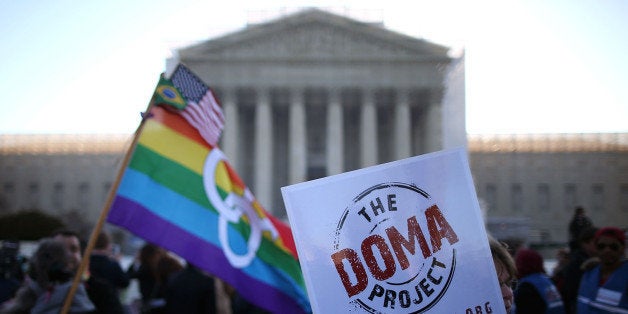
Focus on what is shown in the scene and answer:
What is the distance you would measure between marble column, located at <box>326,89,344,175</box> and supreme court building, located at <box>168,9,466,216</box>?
0.23ft

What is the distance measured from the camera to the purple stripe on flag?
16.1 feet

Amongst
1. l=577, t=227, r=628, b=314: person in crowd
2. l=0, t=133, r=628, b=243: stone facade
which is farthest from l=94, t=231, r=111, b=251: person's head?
l=0, t=133, r=628, b=243: stone facade

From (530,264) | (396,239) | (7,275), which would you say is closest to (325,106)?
(530,264)

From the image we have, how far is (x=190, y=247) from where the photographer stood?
5.30 m

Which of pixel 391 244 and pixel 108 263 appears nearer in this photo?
pixel 391 244

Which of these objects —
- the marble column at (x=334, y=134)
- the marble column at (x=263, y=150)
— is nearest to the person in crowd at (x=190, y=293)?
the marble column at (x=263, y=150)

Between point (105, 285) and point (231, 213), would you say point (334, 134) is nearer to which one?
point (231, 213)

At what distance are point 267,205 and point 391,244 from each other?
154 ft

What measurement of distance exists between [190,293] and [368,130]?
44815 millimetres

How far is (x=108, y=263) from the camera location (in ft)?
22.7

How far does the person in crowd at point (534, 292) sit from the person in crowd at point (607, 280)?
235mm

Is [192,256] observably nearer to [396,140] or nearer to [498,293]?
[498,293]

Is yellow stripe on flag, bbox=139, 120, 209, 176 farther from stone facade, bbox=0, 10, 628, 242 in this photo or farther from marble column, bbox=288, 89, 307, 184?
marble column, bbox=288, 89, 307, 184

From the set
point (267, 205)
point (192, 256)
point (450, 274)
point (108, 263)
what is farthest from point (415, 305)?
point (267, 205)
